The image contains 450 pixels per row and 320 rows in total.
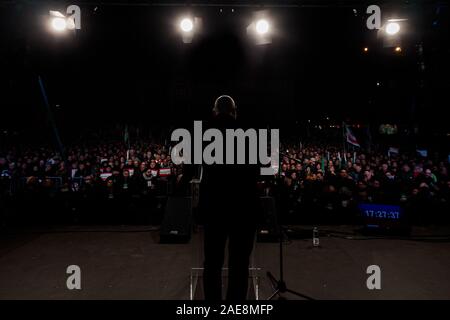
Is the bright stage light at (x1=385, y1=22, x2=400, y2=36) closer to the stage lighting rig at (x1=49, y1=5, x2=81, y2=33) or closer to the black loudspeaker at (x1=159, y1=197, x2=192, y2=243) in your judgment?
the black loudspeaker at (x1=159, y1=197, x2=192, y2=243)

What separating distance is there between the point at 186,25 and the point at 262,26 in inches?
66.2

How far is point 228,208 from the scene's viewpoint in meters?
2.16

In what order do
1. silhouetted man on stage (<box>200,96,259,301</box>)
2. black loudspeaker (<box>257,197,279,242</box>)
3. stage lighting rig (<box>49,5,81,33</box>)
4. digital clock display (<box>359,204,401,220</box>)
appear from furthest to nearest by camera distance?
stage lighting rig (<box>49,5,81,33</box>) < digital clock display (<box>359,204,401,220</box>) < black loudspeaker (<box>257,197,279,242</box>) < silhouetted man on stage (<box>200,96,259,301</box>)

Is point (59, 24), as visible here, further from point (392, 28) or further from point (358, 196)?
point (358, 196)

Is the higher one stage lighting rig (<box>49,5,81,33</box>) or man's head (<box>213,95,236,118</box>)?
stage lighting rig (<box>49,5,81,33</box>)

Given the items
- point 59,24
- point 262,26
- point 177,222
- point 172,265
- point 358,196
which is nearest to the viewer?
point 172,265

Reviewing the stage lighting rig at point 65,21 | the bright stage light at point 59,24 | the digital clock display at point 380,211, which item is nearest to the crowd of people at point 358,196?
the digital clock display at point 380,211

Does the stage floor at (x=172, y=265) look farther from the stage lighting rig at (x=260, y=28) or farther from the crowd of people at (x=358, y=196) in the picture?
the stage lighting rig at (x=260, y=28)

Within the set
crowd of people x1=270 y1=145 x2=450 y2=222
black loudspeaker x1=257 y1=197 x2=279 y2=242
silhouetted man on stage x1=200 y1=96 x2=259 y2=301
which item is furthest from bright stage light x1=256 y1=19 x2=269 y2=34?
silhouetted man on stage x1=200 y1=96 x2=259 y2=301

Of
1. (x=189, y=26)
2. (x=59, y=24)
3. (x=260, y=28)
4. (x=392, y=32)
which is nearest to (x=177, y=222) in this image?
(x=189, y=26)

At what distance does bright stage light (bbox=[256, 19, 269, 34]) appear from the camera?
6371 mm

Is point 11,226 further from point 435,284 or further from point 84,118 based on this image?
point 84,118

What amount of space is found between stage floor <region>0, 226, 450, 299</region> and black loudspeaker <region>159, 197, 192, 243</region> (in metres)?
0.16
